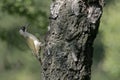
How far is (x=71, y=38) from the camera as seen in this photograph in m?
3.99

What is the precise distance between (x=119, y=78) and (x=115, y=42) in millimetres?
492

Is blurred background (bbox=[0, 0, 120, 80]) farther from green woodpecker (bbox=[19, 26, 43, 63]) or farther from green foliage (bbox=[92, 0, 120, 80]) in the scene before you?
green woodpecker (bbox=[19, 26, 43, 63])

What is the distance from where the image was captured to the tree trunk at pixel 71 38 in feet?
13.0

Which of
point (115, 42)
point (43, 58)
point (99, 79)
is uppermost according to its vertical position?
point (43, 58)

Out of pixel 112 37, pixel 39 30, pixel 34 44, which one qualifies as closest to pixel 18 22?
pixel 112 37

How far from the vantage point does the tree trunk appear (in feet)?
13.0

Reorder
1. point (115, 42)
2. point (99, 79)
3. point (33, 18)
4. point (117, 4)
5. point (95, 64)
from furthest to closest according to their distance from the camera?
point (95, 64) → point (99, 79) → point (117, 4) → point (115, 42) → point (33, 18)

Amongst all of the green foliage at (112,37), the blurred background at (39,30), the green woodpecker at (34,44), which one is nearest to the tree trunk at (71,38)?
the green woodpecker at (34,44)

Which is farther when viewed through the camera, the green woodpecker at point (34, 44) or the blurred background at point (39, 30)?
the blurred background at point (39, 30)

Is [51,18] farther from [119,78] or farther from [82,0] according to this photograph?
[119,78]

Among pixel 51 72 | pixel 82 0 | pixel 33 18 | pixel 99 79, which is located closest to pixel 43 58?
pixel 51 72

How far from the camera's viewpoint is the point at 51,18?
158 inches

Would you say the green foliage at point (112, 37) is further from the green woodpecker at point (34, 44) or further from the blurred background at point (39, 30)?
the green woodpecker at point (34, 44)

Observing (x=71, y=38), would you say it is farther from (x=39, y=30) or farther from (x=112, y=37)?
(x=112, y=37)
